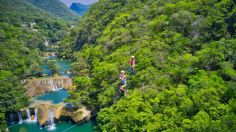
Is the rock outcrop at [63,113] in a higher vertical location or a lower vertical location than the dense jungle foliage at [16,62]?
lower

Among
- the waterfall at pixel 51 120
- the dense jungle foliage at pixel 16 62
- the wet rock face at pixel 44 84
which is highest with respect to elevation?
the dense jungle foliage at pixel 16 62

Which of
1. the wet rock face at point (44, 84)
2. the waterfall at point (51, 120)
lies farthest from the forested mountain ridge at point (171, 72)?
the wet rock face at point (44, 84)

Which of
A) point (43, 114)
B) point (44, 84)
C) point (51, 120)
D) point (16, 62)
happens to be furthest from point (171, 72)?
point (16, 62)

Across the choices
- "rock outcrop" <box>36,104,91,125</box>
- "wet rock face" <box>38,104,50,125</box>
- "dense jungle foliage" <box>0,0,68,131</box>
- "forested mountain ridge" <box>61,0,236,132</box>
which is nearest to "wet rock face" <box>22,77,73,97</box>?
"dense jungle foliage" <box>0,0,68,131</box>

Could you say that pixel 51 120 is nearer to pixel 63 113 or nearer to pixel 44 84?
pixel 63 113

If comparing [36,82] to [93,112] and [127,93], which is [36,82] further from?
[127,93]

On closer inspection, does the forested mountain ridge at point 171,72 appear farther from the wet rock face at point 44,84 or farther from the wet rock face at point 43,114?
the wet rock face at point 44,84
